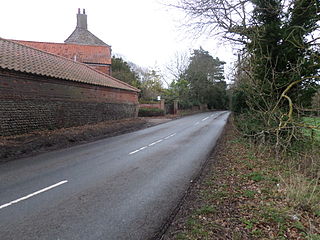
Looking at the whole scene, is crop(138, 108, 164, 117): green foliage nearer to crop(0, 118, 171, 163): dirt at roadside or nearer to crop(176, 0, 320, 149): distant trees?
crop(0, 118, 171, 163): dirt at roadside

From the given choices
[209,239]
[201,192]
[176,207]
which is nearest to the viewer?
[209,239]

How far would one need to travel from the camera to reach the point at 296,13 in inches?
352

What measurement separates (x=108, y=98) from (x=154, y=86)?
774 inches

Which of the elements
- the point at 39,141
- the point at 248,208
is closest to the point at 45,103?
→ the point at 39,141

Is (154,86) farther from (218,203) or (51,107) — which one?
(218,203)

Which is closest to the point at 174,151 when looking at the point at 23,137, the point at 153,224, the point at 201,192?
the point at 201,192

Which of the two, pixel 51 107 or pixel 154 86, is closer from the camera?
pixel 51 107

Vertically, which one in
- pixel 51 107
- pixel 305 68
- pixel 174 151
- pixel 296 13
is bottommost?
pixel 174 151

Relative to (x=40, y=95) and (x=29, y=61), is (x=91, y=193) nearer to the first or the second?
(x=40, y=95)

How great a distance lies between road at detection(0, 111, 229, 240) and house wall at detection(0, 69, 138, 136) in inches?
160

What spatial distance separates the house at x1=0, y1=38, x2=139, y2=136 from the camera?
1093cm

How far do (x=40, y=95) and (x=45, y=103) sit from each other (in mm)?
551

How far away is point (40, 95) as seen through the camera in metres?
12.7

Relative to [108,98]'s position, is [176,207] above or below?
below
